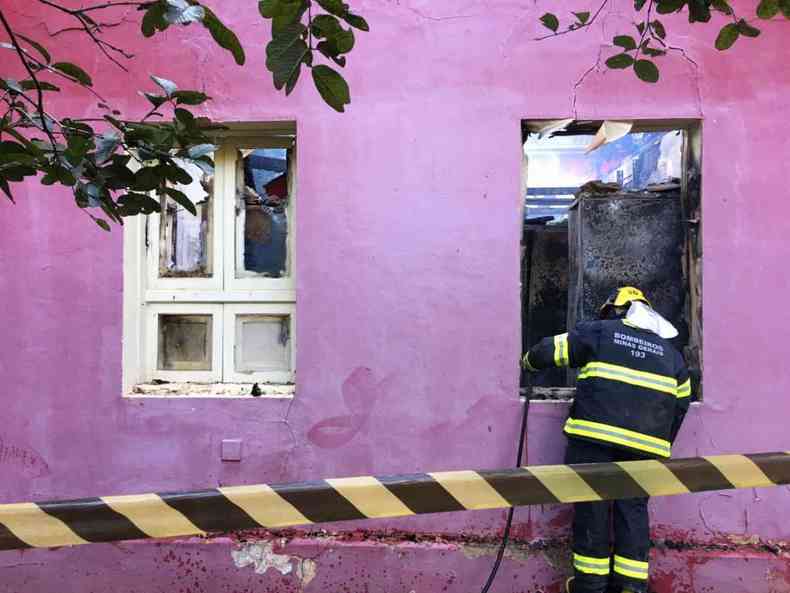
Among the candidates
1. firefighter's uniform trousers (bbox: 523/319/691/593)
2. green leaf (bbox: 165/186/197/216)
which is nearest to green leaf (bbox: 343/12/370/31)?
green leaf (bbox: 165/186/197/216)

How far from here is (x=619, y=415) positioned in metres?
3.20

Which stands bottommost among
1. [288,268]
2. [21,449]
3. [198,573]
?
[198,573]

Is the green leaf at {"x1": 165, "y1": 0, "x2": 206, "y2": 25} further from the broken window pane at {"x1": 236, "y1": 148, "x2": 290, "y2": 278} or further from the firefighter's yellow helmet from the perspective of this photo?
the firefighter's yellow helmet

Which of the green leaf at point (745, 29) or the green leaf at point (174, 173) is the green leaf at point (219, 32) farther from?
the green leaf at point (745, 29)

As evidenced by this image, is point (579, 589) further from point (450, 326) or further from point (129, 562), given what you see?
point (129, 562)

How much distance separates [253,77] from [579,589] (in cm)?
315

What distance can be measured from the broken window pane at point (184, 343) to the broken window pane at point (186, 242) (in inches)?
10.6

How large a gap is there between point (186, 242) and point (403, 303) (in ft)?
4.50

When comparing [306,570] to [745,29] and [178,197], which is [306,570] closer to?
[178,197]

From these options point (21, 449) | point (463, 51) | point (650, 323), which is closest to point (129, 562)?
point (21, 449)

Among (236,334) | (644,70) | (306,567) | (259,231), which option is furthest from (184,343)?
(644,70)

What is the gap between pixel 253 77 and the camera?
3627 mm

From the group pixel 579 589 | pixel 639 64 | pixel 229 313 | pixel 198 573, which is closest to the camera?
pixel 639 64

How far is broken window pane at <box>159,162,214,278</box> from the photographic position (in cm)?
390
